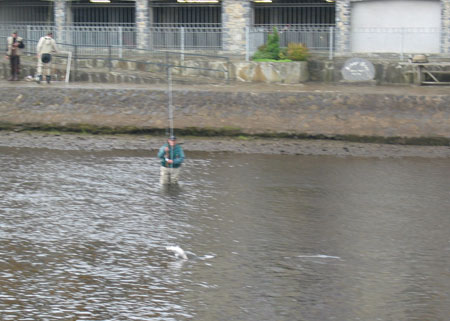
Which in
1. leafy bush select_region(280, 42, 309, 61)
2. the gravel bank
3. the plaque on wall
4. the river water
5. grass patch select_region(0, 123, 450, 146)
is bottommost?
the river water

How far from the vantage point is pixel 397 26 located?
97.0 ft

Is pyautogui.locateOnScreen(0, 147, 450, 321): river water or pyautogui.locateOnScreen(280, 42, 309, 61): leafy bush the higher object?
pyautogui.locateOnScreen(280, 42, 309, 61): leafy bush

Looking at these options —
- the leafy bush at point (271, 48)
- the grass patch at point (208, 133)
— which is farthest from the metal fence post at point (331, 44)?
the grass patch at point (208, 133)

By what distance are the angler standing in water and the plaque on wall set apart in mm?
12848

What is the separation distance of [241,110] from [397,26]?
9863 mm

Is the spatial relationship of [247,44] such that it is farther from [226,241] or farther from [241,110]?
[226,241]

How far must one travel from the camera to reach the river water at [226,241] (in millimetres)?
9492

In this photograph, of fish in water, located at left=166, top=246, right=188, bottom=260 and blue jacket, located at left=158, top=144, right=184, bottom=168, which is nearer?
fish in water, located at left=166, top=246, right=188, bottom=260

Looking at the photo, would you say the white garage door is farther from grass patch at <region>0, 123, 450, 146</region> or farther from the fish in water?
the fish in water

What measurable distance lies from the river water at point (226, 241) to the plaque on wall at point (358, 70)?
8826 mm

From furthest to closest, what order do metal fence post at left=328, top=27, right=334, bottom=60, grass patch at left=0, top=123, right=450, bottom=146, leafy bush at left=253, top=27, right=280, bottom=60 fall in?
1. metal fence post at left=328, top=27, right=334, bottom=60
2. leafy bush at left=253, top=27, right=280, bottom=60
3. grass patch at left=0, top=123, right=450, bottom=146

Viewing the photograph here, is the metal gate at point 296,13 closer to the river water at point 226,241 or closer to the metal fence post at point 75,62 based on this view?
the metal fence post at point 75,62

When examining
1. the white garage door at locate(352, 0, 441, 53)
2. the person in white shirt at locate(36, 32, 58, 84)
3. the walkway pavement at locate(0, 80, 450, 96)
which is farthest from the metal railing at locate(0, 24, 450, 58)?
the person in white shirt at locate(36, 32, 58, 84)

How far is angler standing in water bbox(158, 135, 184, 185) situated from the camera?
1572 cm
